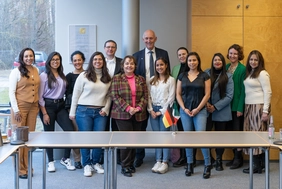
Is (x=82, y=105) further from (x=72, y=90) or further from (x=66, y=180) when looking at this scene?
(x=66, y=180)

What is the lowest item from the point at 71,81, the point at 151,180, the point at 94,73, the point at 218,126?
the point at 151,180

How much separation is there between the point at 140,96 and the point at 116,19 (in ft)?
6.09

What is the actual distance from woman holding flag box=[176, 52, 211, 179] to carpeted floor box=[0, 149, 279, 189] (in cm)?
18

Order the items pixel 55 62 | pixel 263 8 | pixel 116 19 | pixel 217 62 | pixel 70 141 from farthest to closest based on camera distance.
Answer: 1. pixel 116 19
2. pixel 263 8
3. pixel 217 62
4. pixel 55 62
5. pixel 70 141

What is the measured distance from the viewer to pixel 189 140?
10.8 feet

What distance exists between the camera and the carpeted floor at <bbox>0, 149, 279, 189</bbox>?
13.7ft

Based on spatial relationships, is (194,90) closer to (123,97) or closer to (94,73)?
(123,97)

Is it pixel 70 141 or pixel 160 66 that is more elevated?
pixel 160 66

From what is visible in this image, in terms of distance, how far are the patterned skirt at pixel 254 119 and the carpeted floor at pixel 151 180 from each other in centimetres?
47

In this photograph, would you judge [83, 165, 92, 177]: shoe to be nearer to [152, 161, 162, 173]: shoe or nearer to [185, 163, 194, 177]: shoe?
[152, 161, 162, 173]: shoe

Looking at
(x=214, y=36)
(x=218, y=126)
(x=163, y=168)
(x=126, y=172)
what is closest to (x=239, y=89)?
(x=218, y=126)

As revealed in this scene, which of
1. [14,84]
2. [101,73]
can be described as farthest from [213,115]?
[14,84]

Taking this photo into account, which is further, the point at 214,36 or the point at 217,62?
the point at 214,36

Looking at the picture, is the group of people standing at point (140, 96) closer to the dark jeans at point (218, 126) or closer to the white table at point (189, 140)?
the dark jeans at point (218, 126)
